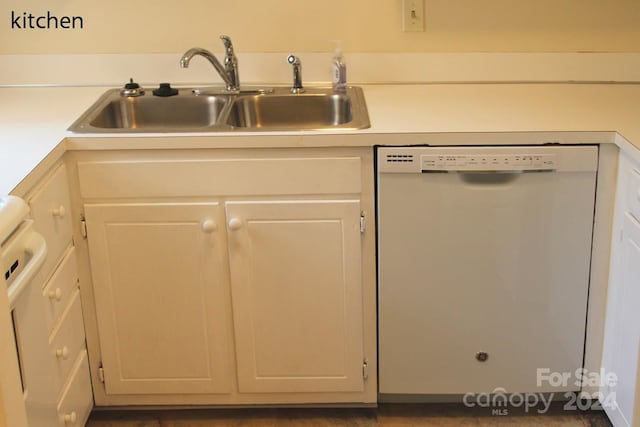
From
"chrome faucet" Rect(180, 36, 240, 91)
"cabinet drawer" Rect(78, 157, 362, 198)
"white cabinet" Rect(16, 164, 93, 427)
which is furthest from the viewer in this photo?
"chrome faucet" Rect(180, 36, 240, 91)

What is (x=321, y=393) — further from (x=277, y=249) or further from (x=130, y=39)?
(x=130, y=39)

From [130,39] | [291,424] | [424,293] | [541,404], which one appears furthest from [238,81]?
[541,404]

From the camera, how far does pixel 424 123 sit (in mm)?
2225

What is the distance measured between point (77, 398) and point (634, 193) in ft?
5.01

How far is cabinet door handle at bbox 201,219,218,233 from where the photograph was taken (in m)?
2.21

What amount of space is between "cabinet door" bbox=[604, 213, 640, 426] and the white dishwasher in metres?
0.10

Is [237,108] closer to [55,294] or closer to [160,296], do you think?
[160,296]

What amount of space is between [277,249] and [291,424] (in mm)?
544

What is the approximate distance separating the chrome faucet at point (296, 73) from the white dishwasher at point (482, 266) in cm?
56

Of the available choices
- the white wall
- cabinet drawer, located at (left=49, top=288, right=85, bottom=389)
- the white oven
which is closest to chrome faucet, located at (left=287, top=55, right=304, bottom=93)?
the white wall

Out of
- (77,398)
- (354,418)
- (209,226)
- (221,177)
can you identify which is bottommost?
(354,418)

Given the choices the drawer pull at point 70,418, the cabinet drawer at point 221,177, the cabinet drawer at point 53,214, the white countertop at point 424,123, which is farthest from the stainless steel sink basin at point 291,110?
the drawer pull at point 70,418

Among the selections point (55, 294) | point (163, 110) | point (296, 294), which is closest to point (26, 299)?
point (55, 294)

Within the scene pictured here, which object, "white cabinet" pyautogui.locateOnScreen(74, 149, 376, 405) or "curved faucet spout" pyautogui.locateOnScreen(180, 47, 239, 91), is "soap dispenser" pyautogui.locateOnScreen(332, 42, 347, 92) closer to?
"curved faucet spout" pyautogui.locateOnScreen(180, 47, 239, 91)
